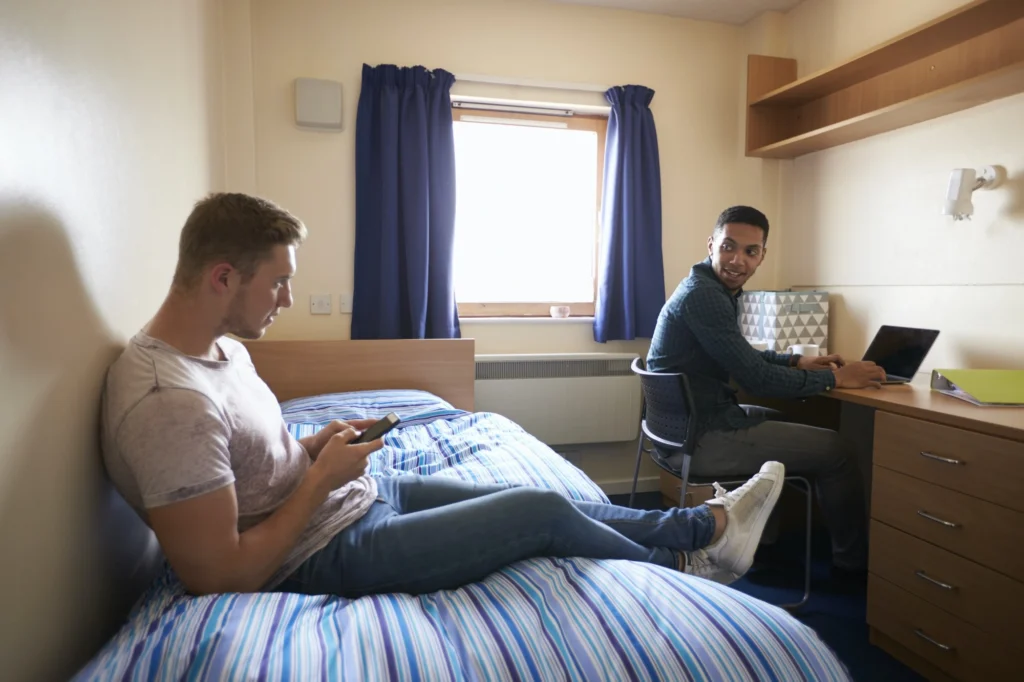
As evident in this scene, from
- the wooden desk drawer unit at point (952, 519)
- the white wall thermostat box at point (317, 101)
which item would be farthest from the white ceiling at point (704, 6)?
the wooden desk drawer unit at point (952, 519)

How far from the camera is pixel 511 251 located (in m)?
3.04

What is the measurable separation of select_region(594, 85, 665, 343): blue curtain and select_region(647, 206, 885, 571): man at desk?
82cm

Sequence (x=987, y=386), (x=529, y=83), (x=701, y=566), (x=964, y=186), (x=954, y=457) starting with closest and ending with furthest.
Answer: (x=701, y=566) → (x=954, y=457) → (x=987, y=386) → (x=964, y=186) → (x=529, y=83)

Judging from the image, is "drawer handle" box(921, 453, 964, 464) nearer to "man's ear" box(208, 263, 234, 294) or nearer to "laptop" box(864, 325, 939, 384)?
"laptop" box(864, 325, 939, 384)

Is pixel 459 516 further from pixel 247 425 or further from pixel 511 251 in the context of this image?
pixel 511 251

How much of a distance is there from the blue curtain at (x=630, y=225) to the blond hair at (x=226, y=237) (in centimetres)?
208

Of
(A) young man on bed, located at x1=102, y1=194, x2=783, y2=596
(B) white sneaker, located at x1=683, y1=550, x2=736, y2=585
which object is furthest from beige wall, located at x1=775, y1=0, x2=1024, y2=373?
(A) young man on bed, located at x1=102, y1=194, x2=783, y2=596

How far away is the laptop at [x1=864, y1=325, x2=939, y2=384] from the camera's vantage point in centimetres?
203

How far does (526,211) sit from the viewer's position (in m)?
3.05

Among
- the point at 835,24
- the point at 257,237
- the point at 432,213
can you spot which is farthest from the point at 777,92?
the point at 257,237

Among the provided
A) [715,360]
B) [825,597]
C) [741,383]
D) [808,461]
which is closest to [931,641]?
[825,597]

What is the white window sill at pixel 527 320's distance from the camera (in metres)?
2.91

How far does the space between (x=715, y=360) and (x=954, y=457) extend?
0.72 meters

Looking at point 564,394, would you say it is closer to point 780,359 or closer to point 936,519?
point 780,359
